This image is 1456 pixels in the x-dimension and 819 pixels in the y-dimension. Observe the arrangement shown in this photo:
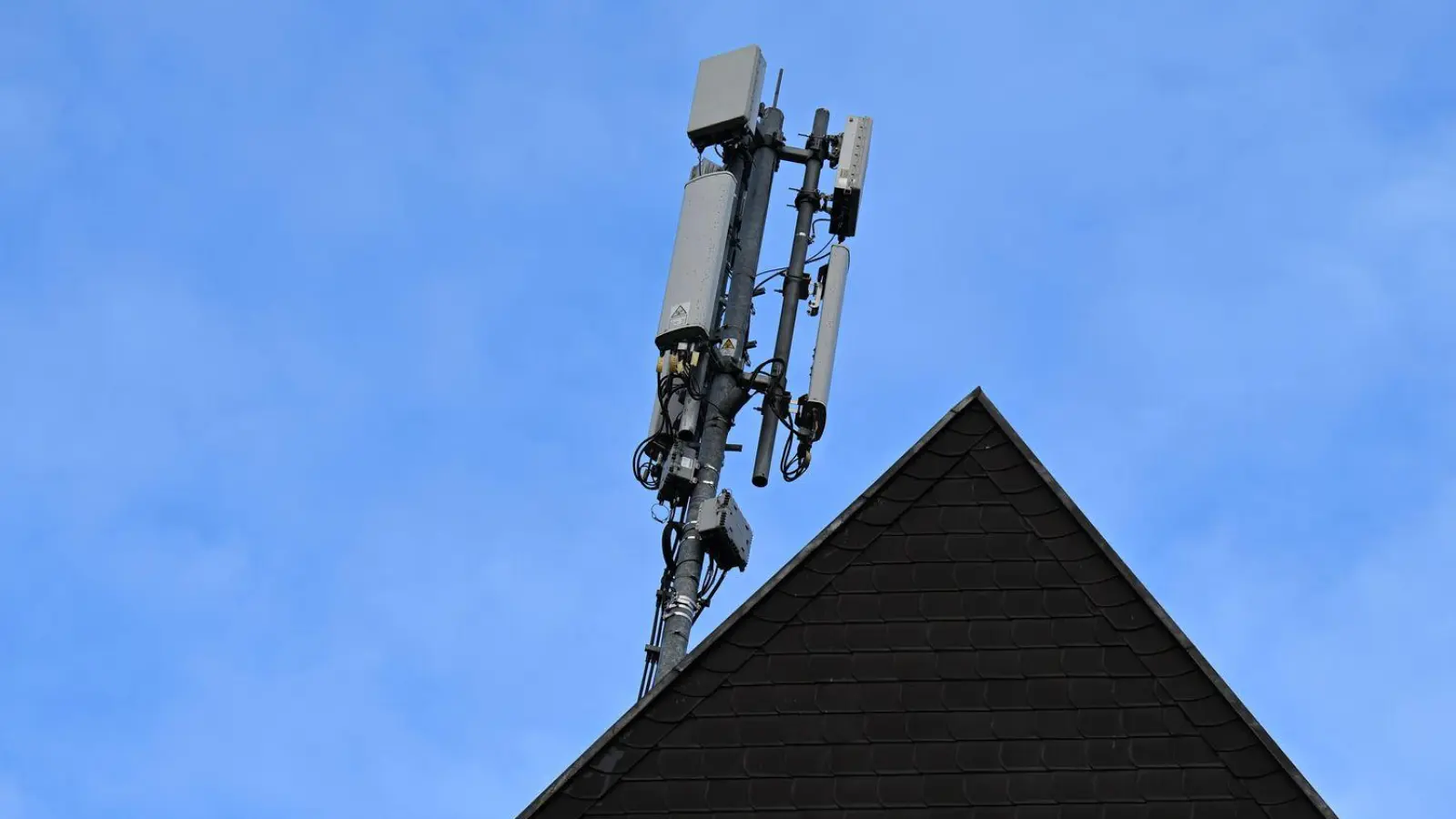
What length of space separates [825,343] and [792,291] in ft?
4.12

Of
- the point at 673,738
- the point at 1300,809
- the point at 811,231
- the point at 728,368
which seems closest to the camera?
the point at 1300,809

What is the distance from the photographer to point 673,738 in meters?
11.4

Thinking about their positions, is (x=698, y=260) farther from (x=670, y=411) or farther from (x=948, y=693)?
(x=948, y=693)

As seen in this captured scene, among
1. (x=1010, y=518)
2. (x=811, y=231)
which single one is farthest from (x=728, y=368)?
(x=1010, y=518)

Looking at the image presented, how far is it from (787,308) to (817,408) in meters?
1.46

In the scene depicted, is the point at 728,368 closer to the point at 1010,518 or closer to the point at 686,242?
the point at 686,242

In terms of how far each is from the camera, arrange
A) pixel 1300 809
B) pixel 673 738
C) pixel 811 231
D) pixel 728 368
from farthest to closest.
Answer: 1. pixel 811 231
2. pixel 728 368
3. pixel 673 738
4. pixel 1300 809

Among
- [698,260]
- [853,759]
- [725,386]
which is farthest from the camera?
[698,260]

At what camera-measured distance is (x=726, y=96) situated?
2416 centimetres

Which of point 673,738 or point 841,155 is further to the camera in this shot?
point 841,155

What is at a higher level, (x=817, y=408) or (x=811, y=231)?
(x=811, y=231)

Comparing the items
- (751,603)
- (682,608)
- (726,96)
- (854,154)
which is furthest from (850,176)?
(751,603)

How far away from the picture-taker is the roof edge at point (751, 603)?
11.4 metres

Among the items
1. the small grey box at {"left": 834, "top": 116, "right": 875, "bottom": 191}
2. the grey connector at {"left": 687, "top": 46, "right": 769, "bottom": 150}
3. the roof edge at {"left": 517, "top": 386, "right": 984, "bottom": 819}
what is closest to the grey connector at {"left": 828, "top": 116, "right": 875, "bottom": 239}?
the small grey box at {"left": 834, "top": 116, "right": 875, "bottom": 191}
